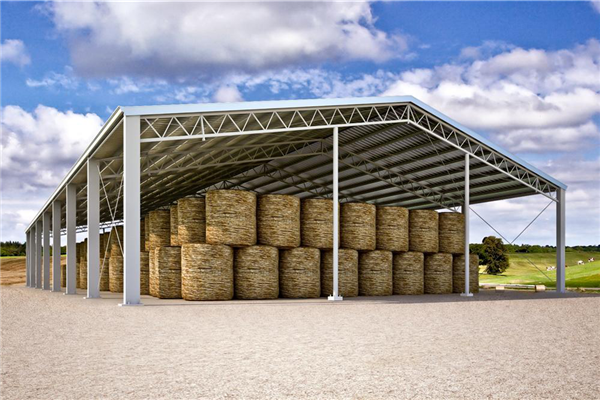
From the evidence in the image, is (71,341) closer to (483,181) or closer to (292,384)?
(292,384)

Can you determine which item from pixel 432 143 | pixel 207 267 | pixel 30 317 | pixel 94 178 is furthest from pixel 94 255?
pixel 432 143

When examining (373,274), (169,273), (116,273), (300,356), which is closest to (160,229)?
(169,273)

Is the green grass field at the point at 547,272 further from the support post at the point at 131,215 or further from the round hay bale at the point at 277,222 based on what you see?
the support post at the point at 131,215

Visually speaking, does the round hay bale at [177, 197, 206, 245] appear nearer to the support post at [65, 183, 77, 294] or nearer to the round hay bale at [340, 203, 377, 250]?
the round hay bale at [340, 203, 377, 250]

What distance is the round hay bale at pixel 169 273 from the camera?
17.9 meters

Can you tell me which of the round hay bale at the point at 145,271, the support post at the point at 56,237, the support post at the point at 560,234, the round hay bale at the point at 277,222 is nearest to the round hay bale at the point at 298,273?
the round hay bale at the point at 277,222

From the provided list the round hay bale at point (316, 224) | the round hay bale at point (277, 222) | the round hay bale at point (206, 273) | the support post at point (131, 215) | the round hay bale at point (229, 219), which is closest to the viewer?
the support post at point (131, 215)

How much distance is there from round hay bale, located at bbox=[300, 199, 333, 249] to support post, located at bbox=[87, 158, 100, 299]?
6162mm

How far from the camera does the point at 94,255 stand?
1941 centimetres

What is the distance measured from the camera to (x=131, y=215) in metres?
14.2

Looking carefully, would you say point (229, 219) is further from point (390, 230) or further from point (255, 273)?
point (390, 230)

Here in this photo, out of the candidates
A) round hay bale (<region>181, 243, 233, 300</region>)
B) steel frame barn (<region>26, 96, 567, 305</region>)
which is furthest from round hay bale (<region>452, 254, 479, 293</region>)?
round hay bale (<region>181, 243, 233, 300</region>)

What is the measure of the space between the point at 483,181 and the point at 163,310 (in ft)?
53.7

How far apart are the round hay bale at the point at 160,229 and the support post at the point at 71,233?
3.13 metres
